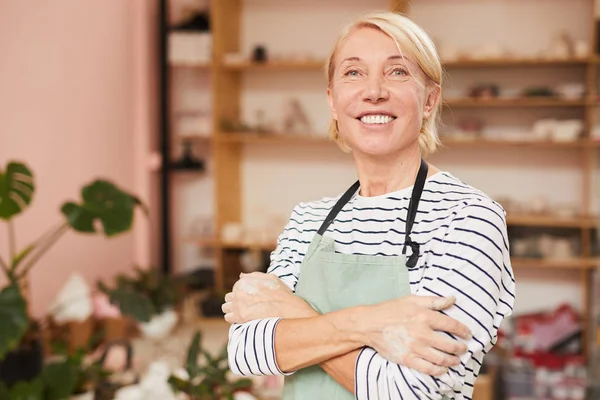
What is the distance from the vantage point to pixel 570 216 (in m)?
4.16

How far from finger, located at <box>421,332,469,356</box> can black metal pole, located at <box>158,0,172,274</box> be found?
378 centimetres

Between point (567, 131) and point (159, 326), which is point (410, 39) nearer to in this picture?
point (159, 326)

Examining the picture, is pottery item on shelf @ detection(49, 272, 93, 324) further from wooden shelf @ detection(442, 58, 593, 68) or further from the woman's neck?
wooden shelf @ detection(442, 58, 593, 68)

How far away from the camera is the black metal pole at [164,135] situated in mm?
4645

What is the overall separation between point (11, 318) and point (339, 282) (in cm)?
134

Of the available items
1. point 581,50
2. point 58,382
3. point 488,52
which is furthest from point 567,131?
point 58,382

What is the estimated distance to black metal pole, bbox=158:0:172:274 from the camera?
4645 millimetres

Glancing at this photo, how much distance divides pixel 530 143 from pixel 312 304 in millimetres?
3168

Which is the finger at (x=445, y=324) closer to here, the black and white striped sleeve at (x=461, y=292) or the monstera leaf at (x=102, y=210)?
the black and white striped sleeve at (x=461, y=292)

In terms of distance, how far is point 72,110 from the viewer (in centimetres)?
383

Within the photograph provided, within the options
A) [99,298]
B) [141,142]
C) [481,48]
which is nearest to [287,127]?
[141,142]

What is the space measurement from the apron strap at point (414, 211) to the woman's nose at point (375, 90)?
5.8 inches

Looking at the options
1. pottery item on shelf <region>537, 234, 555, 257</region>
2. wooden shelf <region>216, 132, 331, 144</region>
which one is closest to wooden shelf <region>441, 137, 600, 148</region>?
pottery item on shelf <region>537, 234, 555, 257</region>

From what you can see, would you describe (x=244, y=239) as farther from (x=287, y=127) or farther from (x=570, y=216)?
(x=570, y=216)
